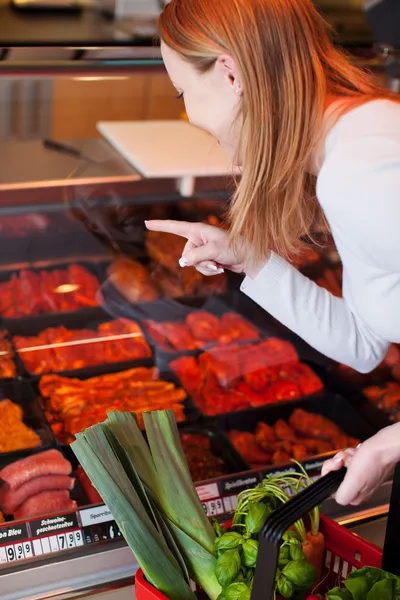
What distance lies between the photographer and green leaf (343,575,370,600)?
1.46 meters

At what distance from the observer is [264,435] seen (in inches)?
90.4

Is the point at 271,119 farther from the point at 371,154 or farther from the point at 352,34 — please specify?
the point at 352,34

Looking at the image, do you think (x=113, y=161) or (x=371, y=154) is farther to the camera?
(x=113, y=161)

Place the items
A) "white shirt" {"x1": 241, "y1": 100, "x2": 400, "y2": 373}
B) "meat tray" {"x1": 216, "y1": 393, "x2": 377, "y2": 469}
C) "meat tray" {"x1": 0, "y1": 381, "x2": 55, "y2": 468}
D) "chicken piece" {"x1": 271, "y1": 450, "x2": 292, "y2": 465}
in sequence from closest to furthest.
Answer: "white shirt" {"x1": 241, "y1": 100, "x2": 400, "y2": 373} → "meat tray" {"x1": 0, "y1": 381, "x2": 55, "y2": 468} → "chicken piece" {"x1": 271, "y1": 450, "x2": 292, "y2": 465} → "meat tray" {"x1": 216, "y1": 393, "x2": 377, "y2": 469}

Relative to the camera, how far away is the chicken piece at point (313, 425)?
234 centimetres

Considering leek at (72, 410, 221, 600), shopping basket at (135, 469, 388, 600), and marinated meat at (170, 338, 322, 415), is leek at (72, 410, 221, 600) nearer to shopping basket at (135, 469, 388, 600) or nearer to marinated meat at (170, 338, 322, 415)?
shopping basket at (135, 469, 388, 600)

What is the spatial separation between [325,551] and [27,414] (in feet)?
2.71

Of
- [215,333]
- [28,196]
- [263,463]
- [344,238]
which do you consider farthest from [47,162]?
[344,238]

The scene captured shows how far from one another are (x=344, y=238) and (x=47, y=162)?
142 centimetres

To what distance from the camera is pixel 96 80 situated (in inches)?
92.3

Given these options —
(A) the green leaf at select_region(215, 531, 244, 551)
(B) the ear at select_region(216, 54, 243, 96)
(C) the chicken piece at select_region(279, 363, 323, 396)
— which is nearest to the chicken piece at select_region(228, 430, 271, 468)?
(C) the chicken piece at select_region(279, 363, 323, 396)

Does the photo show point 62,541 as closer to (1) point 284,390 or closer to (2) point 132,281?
(1) point 284,390

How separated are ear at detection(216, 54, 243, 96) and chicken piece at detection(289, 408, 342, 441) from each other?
1.13m

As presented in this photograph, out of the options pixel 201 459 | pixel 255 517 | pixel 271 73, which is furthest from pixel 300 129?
pixel 201 459
